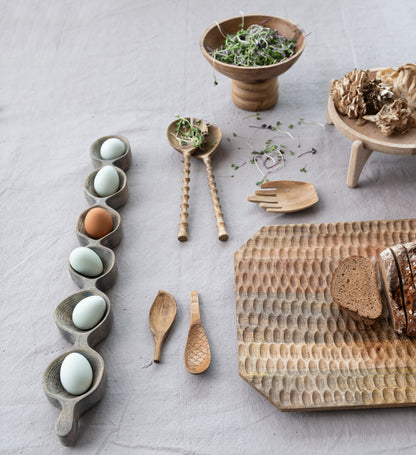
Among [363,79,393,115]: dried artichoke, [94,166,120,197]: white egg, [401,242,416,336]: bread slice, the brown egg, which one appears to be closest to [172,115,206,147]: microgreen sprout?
[94,166,120,197]: white egg

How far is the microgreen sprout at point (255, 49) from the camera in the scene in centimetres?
208

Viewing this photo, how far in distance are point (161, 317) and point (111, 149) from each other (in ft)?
2.54

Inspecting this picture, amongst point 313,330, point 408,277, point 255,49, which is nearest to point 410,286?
point 408,277

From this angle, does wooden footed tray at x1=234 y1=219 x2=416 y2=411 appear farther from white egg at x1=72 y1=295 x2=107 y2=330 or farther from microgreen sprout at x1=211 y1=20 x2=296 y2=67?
microgreen sprout at x1=211 y1=20 x2=296 y2=67

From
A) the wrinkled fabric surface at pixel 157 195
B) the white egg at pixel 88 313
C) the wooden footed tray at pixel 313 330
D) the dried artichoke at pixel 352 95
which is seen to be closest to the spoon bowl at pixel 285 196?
the wrinkled fabric surface at pixel 157 195

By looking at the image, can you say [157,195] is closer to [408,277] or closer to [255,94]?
[255,94]

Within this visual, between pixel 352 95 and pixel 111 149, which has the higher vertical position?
pixel 352 95

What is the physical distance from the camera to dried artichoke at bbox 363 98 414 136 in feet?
5.79

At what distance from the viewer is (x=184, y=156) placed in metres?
2.07

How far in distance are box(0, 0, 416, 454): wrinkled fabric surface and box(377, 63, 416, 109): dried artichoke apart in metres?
0.29

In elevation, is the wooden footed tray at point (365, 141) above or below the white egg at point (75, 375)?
above

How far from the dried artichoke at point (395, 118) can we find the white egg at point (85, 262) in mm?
1079

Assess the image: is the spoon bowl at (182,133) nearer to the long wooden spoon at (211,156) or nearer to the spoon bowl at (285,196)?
the long wooden spoon at (211,156)

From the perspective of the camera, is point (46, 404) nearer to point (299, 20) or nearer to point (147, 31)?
point (147, 31)
